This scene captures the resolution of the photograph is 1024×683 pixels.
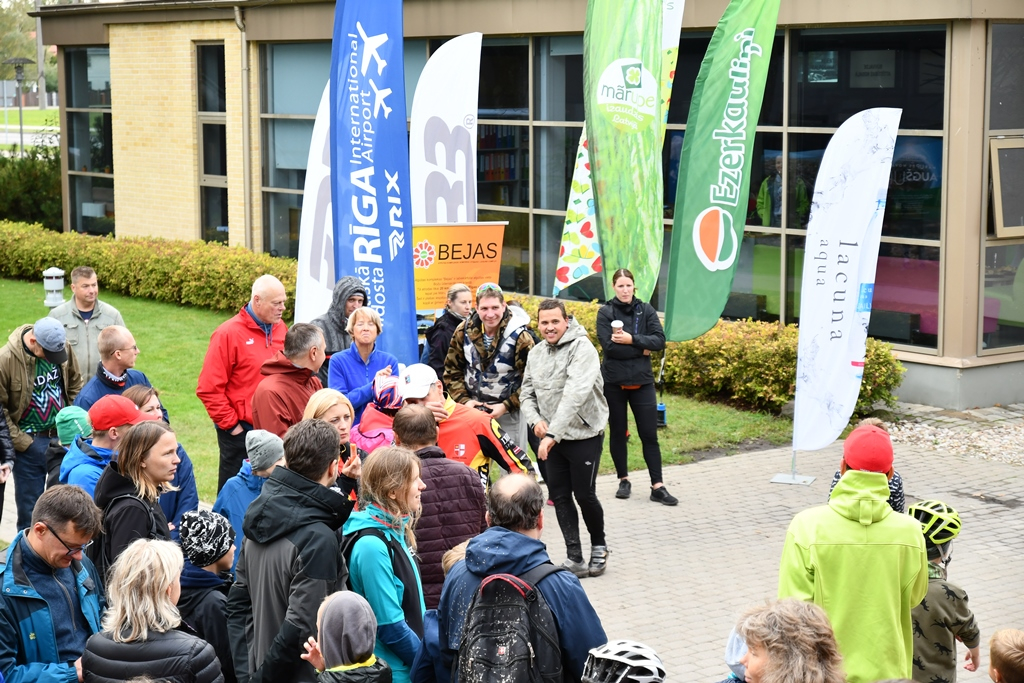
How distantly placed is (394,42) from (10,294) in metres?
13.7

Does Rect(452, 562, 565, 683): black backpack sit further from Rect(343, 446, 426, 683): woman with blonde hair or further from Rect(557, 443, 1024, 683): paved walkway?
Rect(557, 443, 1024, 683): paved walkway

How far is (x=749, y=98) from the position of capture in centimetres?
1114

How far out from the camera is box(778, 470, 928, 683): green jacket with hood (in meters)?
4.58

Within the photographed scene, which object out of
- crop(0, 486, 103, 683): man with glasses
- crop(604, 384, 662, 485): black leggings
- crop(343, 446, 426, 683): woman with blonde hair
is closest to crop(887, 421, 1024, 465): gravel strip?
crop(604, 384, 662, 485): black leggings

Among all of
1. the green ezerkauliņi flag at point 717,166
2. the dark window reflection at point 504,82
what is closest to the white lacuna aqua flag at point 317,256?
the green ezerkauliņi flag at point 717,166

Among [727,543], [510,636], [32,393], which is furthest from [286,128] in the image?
[510,636]

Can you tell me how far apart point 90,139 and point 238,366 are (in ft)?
57.0

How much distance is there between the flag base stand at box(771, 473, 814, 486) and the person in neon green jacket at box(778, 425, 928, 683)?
5839 millimetres

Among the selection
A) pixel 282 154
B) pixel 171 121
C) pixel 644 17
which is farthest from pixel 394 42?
pixel 171 121

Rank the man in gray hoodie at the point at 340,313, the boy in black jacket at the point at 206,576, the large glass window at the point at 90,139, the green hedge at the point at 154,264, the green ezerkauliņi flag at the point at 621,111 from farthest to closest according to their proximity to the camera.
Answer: the large glass window at the point at 90,139 → the green hedge at the point at 154,264 → the green ezerkauliņi flag at the point at 621,111 → the man in gray hoodie at the point at 340,313 → the boy in black jacket at the point at 206,576

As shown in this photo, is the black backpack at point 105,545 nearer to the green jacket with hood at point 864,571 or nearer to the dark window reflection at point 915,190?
the green jacket with hood at point 864,571

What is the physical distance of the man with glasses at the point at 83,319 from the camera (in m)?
8.89

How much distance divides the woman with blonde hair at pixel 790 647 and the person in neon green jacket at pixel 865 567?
1012 mm

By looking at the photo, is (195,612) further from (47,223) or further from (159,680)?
(47,223)
